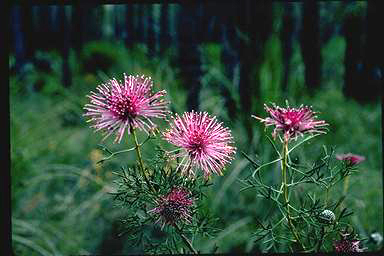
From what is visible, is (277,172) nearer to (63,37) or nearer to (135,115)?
(135,115)

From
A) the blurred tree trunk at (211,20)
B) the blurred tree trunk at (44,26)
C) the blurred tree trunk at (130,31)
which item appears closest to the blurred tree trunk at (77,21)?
the blurred tree trunk at (44,26)

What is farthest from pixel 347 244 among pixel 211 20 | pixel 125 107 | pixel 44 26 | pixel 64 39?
pixel 44 26

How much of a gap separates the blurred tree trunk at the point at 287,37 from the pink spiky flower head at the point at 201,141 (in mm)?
1316

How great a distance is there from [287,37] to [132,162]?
2.41 ft

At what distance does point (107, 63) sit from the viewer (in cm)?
362

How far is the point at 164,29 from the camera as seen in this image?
1.65 m

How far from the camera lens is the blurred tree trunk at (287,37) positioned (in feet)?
6.61

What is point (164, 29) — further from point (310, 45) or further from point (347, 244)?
point (347, 244)

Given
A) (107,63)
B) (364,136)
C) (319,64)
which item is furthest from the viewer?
(107,63)

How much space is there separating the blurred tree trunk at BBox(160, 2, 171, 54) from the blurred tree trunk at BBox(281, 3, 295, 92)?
1.35 feet

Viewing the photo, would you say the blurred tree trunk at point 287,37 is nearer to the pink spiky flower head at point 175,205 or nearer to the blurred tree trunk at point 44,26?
the blurred tree trunk at point 44,26

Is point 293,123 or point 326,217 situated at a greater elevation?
point 293,123

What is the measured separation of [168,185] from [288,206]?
0.47ft

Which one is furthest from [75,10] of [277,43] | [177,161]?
[177,161]
